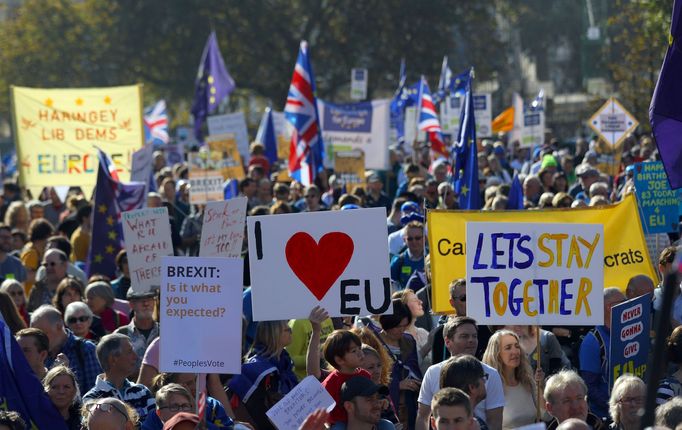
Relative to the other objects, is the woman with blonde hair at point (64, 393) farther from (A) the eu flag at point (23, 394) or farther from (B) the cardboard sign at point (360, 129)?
(B) the cardboard sign at point (360, 129)

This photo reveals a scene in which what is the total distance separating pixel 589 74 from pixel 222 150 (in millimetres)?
37690

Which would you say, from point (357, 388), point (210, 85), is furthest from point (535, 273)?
point (210, 85)

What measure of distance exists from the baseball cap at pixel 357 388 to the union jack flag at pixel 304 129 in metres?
12.4

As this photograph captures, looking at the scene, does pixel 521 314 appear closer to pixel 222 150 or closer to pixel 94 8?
pixel 222 150

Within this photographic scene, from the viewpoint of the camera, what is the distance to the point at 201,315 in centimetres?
696

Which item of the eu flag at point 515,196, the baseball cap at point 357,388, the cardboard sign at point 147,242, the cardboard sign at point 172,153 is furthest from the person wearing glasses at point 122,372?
the cardboard sign at point 172,153

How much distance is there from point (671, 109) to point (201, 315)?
2871 millimetres

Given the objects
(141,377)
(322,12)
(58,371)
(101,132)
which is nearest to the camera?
(58,371)

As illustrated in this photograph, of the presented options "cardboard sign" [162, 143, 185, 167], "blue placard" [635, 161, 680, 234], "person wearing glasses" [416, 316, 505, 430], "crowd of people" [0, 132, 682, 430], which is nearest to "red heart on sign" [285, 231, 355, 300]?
"crowd of people" [0, 132, 682, 430]

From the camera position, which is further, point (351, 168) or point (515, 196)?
point (351, 168)

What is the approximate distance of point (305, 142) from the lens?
19.5 meters

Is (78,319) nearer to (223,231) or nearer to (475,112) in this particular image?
(223,231)

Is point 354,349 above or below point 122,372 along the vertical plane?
above

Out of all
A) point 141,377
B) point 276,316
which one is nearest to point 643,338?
point 276,316
